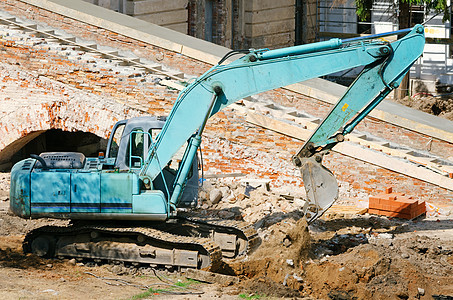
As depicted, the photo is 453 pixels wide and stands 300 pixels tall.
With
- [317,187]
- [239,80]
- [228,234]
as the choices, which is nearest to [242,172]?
[228,234]

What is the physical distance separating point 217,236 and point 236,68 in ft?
8.88

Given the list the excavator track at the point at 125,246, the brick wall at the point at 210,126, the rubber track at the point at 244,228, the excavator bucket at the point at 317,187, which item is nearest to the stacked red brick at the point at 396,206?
the brick wall at the point at 210,126

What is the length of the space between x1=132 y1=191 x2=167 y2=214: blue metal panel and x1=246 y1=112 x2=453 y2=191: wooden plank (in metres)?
4.34

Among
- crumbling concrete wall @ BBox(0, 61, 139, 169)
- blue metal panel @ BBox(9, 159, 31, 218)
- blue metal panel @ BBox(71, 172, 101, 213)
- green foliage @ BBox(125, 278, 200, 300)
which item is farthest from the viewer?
crumbling concrete wall @ BBox(0, 61, 139, 169)

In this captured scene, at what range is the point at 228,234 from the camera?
11.6 metres

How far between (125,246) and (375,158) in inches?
217

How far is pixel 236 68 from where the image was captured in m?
10.8

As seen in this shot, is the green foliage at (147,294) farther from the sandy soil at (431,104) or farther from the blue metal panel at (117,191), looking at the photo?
the sandy soil at (431,104)

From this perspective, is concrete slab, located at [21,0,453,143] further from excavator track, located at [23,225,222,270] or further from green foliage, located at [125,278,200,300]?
green foliage, located at [125,278,200,300]

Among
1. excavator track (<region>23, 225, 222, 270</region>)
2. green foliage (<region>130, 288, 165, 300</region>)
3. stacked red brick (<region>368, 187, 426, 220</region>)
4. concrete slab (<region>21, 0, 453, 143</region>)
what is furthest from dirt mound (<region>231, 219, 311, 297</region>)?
concrete slab (<region>21, 0, 453, 143</region>)

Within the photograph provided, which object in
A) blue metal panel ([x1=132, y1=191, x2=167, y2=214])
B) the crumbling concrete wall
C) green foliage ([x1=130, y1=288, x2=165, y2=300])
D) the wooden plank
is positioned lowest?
green foliage ([x1=130, y1=288, x2=165, y2=300])

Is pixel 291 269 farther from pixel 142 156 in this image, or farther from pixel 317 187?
pixel 142 156

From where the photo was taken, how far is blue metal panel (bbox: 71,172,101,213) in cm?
1104

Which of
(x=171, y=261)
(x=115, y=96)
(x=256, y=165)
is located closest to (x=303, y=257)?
(x=171, y=261)
